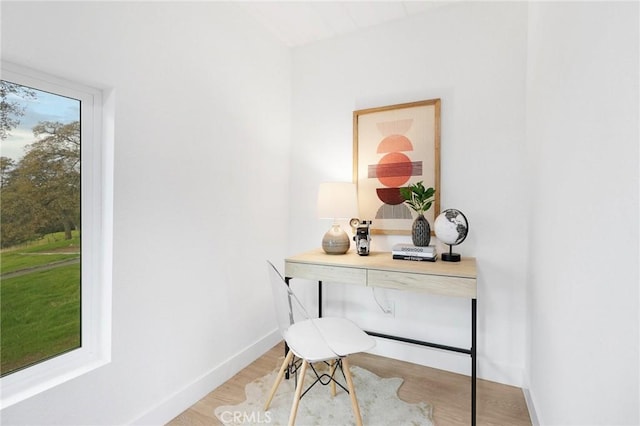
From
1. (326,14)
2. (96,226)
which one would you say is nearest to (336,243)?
(96,226)

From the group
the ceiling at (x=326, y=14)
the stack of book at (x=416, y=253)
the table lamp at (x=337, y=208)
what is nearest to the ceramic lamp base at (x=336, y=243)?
the table lamp at (x=337, y=208)

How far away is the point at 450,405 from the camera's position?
71.9 inches

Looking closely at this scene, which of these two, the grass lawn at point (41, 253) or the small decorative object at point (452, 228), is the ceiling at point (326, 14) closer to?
the small decorative object at point (452, 228)

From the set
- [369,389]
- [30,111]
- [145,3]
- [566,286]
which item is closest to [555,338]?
[566,286]

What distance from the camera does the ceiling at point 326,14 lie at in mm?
2195

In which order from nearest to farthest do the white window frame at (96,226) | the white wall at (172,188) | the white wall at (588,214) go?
1. the white wall at (588,214)
2. the white wall at (172,188)
3. the white window frame at (96,226)

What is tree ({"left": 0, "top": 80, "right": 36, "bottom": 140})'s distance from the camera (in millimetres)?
1192

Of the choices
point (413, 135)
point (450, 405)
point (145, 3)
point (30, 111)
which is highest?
point (145, 3)

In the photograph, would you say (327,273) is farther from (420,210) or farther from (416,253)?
(420,210)

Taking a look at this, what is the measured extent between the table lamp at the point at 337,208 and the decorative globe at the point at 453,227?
60cm

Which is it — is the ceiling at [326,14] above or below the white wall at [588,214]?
above

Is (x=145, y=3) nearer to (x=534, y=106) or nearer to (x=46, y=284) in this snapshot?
(x=46, y=284)

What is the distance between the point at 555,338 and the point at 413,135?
1.50 metres

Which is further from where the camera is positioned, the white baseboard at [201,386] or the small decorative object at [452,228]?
the small decorative object at [452,228]
